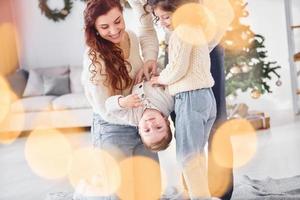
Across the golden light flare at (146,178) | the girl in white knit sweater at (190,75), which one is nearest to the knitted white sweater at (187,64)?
the girl in white knit sweater at (190,75)

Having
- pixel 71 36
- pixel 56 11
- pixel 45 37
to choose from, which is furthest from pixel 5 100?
Answer: pixel 56 11

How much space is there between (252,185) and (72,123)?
777 mm

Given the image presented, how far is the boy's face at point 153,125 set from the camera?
1.12 meters

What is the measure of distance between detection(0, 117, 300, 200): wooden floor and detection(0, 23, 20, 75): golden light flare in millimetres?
416

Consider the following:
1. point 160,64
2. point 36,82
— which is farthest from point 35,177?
point 160,64

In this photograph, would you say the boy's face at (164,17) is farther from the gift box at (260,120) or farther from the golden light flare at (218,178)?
the gift box at (260,120)

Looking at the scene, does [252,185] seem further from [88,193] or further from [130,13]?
[130,13]

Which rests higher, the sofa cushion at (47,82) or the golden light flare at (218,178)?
the sofa cushion at (47,82)

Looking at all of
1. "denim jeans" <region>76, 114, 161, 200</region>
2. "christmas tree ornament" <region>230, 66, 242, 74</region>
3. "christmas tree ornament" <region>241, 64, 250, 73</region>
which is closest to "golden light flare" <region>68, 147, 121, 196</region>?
"denim jeans" <region>76, 114, 161, 200</region>

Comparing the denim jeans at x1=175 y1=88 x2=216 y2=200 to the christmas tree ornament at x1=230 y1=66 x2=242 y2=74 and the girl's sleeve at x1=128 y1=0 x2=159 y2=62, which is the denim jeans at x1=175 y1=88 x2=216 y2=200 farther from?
the christmas tree ornament at x1=230 y1=66 x2=242 y2=74

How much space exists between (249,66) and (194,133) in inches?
60.4

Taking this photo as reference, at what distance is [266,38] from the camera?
194 cm

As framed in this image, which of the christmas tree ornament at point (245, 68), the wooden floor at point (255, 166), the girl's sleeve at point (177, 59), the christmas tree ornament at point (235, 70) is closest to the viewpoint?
the girl's sleeve at point (177, 59)

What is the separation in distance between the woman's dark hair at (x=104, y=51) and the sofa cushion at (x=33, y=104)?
111 centimetres
